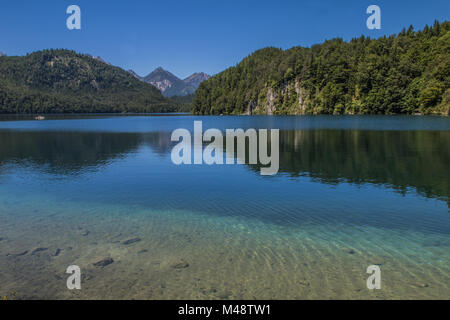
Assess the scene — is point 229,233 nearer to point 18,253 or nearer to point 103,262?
point 103,262

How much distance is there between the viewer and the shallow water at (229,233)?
8.96 m

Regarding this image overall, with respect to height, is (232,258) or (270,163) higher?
(270,163)

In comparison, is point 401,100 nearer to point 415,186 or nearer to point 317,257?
point 415,186

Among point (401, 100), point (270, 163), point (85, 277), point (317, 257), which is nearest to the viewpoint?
point (85, 277)

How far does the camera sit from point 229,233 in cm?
1310

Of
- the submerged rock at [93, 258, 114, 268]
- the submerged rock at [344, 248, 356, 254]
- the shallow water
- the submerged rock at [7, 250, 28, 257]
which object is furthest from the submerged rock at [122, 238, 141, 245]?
the submerged rock at [344, 248, 356, 254]

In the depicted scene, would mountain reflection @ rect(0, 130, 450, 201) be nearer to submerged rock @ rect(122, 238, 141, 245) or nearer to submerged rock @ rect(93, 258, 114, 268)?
submerged rock @ rect(122, 238, 141, 245)

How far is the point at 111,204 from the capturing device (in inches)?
706

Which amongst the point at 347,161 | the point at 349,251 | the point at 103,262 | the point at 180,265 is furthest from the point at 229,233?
the point at 347,161

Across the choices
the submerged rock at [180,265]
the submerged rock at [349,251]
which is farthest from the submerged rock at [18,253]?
the submerged rock at [349,251]

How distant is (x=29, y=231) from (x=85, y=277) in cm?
592

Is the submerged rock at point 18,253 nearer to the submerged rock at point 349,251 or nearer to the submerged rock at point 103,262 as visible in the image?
the submerged rock at point 103,262

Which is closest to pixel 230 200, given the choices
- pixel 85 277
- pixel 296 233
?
pixel 296 233
